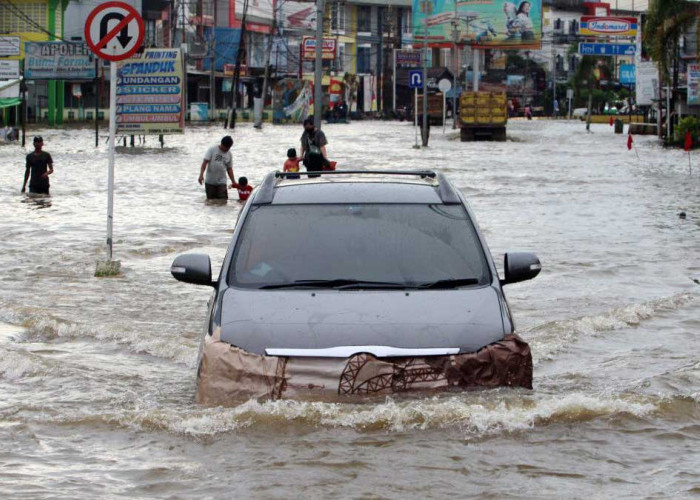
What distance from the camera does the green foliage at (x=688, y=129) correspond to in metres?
45.3

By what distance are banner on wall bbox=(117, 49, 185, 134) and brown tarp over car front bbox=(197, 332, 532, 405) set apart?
3546 cm

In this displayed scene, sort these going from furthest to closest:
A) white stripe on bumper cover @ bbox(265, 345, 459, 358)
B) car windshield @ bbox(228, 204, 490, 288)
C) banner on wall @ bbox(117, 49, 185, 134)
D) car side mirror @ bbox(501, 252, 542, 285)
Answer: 1. banner on wall @ bbox(117, 49, 185, 134)
2. car side mirror @ bbox(501, 252, 542, 285)
3. car windshield @ bbox(228, 204, 490, 288)
4. white stripe on bumper cover @ bbox(265, 345, 459, 358)

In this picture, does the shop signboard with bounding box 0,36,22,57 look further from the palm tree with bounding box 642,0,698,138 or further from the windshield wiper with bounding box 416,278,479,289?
the windshield wiper with bounding box 416,278,479,289

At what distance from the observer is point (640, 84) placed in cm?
6500

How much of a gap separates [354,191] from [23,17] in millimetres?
73439

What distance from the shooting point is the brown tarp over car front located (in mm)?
6395

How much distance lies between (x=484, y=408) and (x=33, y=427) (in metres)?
2.37

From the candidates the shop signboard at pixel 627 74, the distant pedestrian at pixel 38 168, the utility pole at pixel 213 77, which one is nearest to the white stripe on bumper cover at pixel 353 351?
the distant pedestrian at pixel 38 168

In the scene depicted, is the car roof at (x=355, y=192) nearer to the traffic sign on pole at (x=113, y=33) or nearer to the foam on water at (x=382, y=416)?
the foam on water at (x=382, y=416)

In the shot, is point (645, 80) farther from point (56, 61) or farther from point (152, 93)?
point (152, 93)

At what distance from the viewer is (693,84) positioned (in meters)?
47.9

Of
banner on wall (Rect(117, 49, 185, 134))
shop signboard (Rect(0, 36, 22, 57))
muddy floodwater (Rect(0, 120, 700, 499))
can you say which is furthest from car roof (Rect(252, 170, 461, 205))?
shop signboard (Rect(0, 36, 22, 57))

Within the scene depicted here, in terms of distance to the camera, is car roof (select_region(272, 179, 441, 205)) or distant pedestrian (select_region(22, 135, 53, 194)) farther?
distant pedestrian (select_region(22, 135, 53, 194))

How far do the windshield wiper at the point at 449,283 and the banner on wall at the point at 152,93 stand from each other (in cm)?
3508
